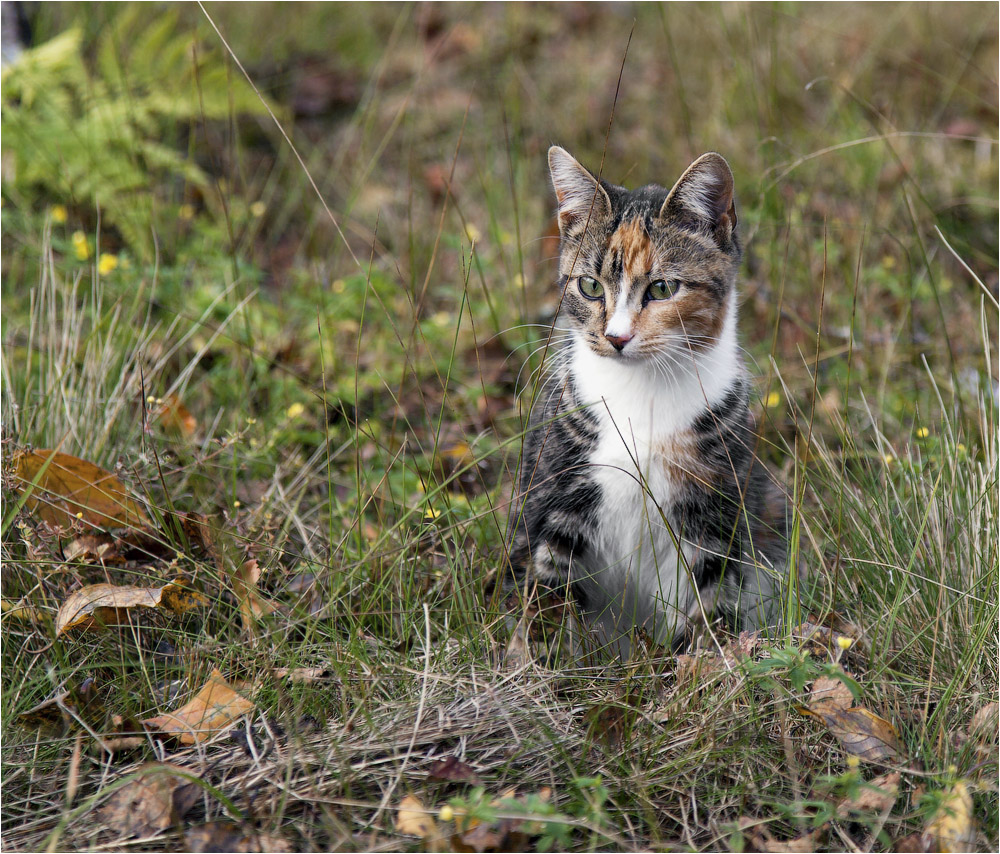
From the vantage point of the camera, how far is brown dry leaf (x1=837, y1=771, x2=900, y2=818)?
1914mm

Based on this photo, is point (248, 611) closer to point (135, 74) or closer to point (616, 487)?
point (616, 487)

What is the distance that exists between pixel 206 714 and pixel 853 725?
1.58m

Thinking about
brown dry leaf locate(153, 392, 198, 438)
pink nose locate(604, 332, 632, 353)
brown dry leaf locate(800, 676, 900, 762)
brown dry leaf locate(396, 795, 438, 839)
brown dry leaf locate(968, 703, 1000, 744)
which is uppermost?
pink nose locate(604, 332, 632, 353)

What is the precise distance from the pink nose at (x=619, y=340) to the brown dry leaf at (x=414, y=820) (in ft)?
4.29

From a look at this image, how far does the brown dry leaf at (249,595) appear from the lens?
2.44 meters

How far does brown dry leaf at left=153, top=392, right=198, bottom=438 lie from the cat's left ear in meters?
1.87

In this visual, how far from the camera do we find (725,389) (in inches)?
A: 107

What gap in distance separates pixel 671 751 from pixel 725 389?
1.11m

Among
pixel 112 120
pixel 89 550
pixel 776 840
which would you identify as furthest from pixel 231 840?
pixel 112 120

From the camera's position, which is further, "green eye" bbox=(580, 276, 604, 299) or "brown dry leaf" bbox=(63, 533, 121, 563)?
"green eye" bbox=(580, 276, 604, 299)

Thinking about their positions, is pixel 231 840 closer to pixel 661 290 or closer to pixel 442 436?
pixel 661 290

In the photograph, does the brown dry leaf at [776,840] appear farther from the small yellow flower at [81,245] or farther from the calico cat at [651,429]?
the small yellow flower at [81,245]

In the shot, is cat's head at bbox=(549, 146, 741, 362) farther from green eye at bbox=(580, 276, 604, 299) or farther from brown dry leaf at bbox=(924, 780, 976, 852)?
brown dry leaf at bbox=(924, 780, 976, 852)

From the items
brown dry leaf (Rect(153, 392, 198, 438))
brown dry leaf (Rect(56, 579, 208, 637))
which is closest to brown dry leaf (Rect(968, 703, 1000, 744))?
brown dry leaf (Rect(56, 579, 208, 637))
